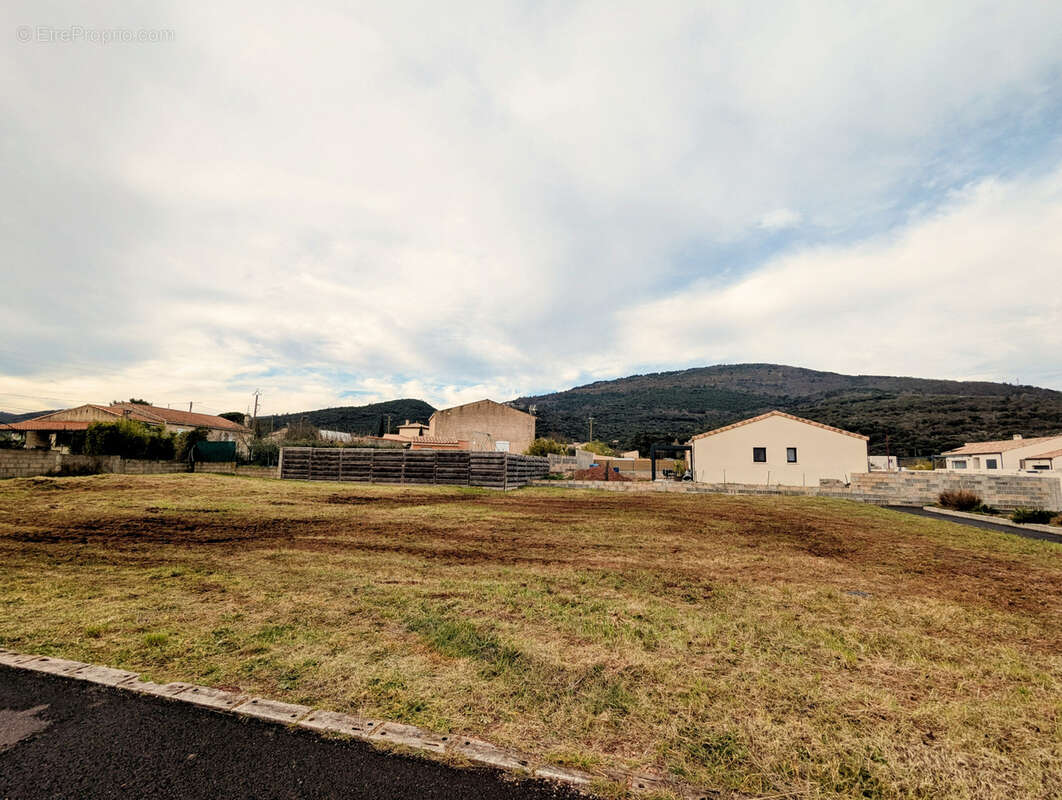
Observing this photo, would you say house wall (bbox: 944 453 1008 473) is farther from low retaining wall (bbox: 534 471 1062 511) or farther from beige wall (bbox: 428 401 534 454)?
beige wall (bbox: 428 401 534 454)

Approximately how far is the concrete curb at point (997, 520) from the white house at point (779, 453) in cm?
1268

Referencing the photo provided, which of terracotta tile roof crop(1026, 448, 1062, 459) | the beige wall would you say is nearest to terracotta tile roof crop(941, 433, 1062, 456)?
terracotta tile roof crop(1026, 448, 1062, 459)

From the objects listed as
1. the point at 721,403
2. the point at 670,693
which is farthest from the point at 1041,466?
the point at 721,403

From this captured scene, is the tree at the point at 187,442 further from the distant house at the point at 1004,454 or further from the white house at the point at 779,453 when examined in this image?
the distant house at the point at 1004,454

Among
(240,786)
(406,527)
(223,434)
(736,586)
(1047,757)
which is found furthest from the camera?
(223,434)

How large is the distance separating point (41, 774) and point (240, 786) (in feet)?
3.14

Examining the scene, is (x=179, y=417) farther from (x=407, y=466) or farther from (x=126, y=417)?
(x=407, y=466)

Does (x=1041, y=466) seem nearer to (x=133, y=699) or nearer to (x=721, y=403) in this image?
(x=133, y=699)

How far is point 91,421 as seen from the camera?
3928 centimetres

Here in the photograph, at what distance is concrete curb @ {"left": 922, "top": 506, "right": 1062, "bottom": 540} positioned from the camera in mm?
12273

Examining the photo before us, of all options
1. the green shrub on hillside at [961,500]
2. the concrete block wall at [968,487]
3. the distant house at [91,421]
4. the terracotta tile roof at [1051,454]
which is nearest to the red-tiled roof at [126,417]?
the distant house at [91,421]

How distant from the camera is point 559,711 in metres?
2.77

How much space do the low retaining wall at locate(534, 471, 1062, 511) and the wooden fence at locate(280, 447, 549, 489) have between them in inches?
163

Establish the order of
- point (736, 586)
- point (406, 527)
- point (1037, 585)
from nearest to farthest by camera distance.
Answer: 1. point (736, 586)
2. point (1037, 585)
3. point (406, 527)
